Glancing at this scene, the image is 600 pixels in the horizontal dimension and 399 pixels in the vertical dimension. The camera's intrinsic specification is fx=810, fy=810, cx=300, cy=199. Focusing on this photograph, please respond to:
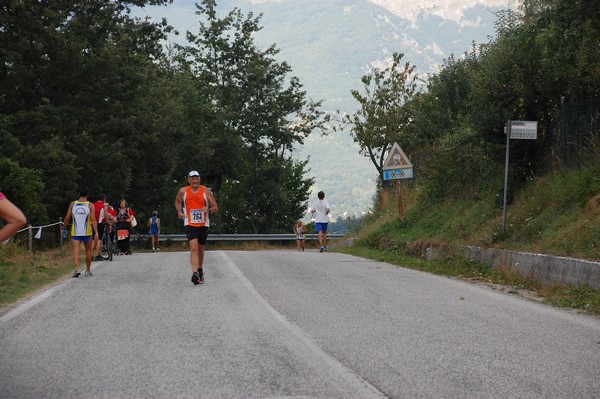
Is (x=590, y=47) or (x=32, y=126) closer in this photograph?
(x=590, y=47)

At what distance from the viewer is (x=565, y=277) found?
1245 centimetres

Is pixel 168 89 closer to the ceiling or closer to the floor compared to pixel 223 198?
closer to the ceiling

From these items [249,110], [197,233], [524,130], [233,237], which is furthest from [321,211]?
[249,110]

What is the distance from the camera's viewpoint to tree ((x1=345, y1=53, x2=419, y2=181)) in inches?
2045

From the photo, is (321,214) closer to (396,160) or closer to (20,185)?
(396,160)

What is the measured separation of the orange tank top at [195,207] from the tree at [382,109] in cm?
3776

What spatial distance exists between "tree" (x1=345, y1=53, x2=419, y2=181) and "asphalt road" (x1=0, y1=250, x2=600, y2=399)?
3923 centimetres

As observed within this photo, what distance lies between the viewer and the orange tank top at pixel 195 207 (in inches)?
557

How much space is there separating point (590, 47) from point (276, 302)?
974 centimetres

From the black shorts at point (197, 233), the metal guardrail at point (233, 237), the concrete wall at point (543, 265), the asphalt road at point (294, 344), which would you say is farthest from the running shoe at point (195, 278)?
the metal guardrail at point (233, 237)

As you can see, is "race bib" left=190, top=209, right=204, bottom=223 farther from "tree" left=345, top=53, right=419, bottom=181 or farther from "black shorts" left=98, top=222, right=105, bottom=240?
"tree" left=345, top=53, right=419, bottom=181

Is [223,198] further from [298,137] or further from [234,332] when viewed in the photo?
[234,332]

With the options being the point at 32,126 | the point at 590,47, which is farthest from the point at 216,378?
the point at 32,126

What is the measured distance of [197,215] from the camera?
46.4ft
